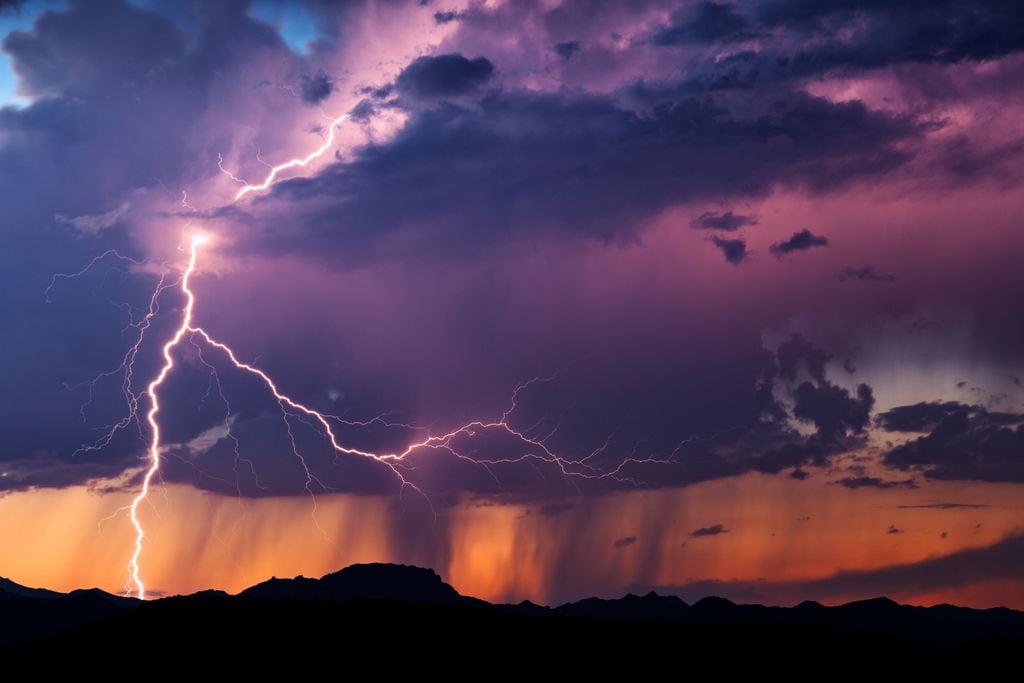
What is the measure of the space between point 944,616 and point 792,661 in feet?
238

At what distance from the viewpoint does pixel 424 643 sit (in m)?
48.8

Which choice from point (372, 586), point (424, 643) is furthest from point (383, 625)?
point (372, 586)

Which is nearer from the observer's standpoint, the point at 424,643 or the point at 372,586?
the point at 424,643

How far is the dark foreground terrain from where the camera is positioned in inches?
1800

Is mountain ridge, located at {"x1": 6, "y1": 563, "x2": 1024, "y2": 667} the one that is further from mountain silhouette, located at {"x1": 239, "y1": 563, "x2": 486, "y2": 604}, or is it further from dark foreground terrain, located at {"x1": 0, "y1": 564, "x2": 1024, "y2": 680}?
mountain silhouette, located at {"x1": 239, "y1": 563, "x2": 486, "y2": 604}

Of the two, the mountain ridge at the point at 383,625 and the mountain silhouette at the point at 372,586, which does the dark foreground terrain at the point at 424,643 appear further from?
the mountain silhouette at the point at 372,586

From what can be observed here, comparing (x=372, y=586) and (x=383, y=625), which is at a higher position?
(x=372, y=586)

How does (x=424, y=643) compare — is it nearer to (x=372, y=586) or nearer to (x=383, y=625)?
(x=383, y=625)

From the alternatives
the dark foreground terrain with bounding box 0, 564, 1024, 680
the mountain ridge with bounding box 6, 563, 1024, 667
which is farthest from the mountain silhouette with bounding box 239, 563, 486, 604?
the dark foreground terrain with bounding box 0, 564, 1024, 680

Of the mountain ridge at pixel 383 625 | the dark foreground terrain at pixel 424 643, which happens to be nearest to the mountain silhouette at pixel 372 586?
the mountain ridge at pixel 383 625

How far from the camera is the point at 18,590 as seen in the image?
124312 mm

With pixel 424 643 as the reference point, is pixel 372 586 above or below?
above

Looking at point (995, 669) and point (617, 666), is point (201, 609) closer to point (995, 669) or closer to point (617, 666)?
point (617, 666)

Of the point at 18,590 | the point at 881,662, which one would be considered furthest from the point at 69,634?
the point at 18,590
